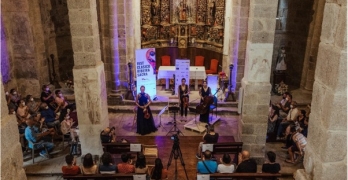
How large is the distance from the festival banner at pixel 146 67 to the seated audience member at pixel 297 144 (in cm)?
444

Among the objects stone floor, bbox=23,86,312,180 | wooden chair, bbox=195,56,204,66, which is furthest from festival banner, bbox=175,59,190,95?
wooden chair, bbox=195,56,204,66

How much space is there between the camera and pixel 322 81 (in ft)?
8.45

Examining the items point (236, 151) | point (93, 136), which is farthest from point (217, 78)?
point (93, 136)

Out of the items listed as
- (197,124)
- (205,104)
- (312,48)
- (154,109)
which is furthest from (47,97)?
(312,48)

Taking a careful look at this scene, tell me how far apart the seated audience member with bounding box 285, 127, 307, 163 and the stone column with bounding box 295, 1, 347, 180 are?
14.0 feet

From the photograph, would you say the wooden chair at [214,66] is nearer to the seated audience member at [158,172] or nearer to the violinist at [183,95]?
the violinist at [183,95]

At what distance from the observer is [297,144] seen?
6.96 m

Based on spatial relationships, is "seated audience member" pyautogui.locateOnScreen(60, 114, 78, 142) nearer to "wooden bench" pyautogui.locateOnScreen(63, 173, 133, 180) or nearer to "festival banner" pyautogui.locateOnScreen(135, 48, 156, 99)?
"wooden bench" pyautogui.locateOnScreen(63, 173, 133, 180)

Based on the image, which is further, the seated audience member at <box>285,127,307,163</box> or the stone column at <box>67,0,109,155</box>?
the seated audience member at <box>285,127,307,163</box>

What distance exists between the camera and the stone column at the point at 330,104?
2322mm

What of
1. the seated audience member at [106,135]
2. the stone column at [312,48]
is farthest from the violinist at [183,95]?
the stone column at [312,48]

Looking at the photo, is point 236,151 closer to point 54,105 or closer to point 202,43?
point 54,105

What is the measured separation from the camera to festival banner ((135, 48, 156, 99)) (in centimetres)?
956

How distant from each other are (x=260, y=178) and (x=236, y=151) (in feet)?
3.16
